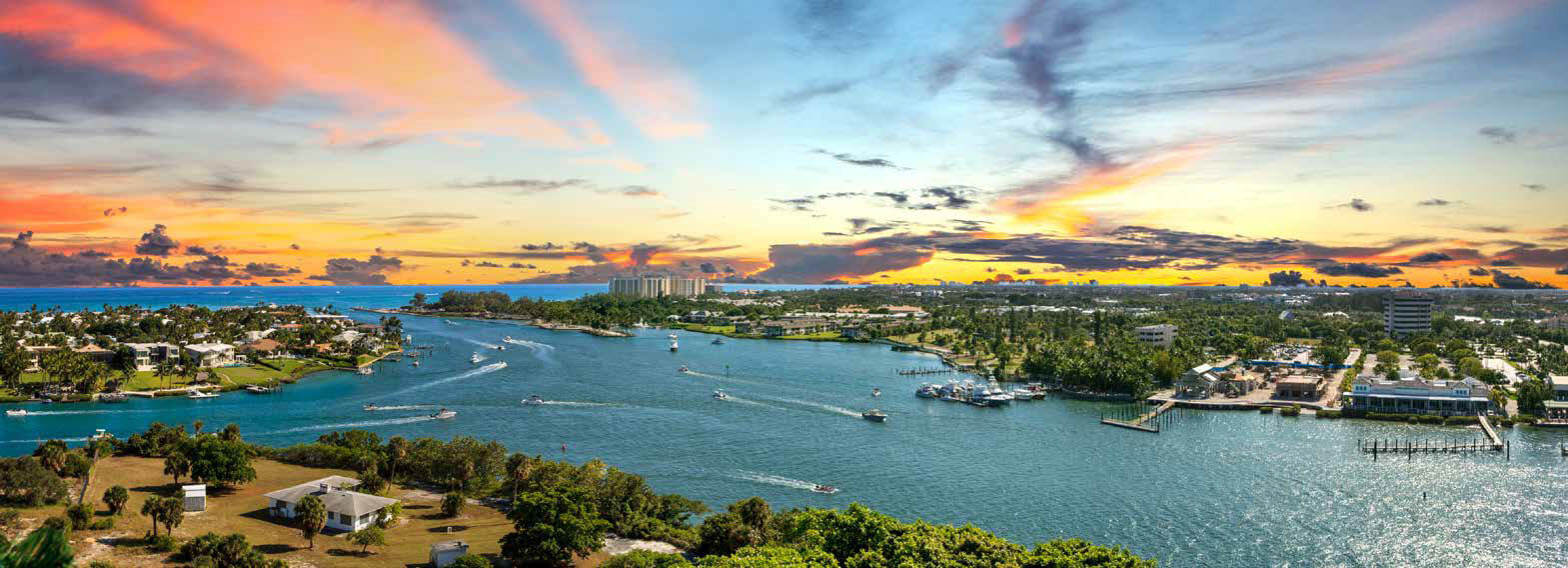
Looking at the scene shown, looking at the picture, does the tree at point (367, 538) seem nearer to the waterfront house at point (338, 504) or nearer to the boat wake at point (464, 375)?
the waterfront house at point (338, 504)

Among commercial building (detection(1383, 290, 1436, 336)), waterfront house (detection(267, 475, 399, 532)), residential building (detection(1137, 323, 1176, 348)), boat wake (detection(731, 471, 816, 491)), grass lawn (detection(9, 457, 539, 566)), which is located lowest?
boat wake (detection(731, 471, 816, 491))

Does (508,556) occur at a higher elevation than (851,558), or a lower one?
lower

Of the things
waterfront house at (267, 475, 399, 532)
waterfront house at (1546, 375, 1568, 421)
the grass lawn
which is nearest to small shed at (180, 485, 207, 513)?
the grass lawn

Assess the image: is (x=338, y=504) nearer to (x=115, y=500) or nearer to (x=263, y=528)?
(x=263, y=528)

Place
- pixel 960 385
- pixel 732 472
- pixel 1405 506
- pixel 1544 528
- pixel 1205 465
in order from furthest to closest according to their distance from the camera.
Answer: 1. pixel 960 385
2. pixel 1205 465
3. pixel 732 472
4. pixel 1405 506
5. pixel 1544 528

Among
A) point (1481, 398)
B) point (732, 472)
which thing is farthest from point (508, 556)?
point (1481, 398)

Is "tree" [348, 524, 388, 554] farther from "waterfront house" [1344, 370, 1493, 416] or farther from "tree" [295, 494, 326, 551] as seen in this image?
"waterfront house" [1344, 370, 1493, 416]

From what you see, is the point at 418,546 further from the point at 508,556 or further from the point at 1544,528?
the point at 1544,528
